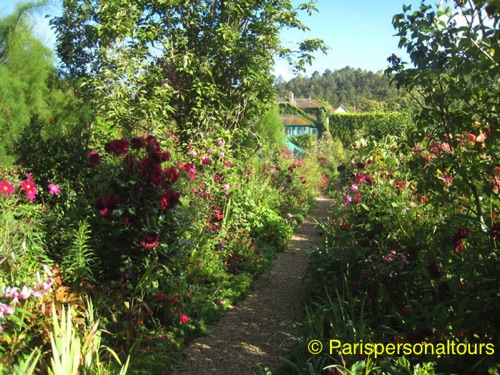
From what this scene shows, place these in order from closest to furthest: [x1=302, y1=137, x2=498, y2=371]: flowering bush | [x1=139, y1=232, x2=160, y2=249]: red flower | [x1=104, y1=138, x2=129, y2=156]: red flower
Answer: [x1=302, y1=137, x2=498, y2=371]: flowering bush → [x1=139, y1=232, x2=160, y2=249]: red flower → [x1=104, y1=138, x2=129, y2=156]: red flower

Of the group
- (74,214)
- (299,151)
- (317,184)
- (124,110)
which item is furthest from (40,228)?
(299,151)

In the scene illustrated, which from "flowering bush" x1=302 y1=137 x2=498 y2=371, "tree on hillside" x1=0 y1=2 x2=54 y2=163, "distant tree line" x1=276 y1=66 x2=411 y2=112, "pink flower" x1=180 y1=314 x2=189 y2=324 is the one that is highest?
"distant tree line" x1=276 y1=66 x2=411 y2=112

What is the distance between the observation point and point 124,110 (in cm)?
507

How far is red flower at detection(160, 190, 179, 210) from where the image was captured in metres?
2.92

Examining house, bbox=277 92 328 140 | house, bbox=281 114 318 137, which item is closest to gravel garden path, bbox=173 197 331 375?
house, bbox=277 92 328 140

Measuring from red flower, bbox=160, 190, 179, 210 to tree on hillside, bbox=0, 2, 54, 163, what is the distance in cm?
263

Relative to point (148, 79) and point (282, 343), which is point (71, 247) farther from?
point (148, 79)

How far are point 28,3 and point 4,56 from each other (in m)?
0.79

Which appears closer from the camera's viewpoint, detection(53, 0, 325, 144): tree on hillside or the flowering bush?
the flowering bush

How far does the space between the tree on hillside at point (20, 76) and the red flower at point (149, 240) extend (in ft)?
8.60

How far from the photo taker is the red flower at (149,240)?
2.86 m

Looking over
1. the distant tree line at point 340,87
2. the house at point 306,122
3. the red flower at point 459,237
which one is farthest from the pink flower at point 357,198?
the distant tree line at point 340,87

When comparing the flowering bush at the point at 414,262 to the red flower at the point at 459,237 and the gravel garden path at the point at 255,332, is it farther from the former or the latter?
the gravel garden path at the point at 255,332

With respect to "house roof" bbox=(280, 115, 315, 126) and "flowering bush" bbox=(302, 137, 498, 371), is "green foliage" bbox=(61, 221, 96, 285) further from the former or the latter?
"house roof" bbox=(280, 115, 315, 126)
